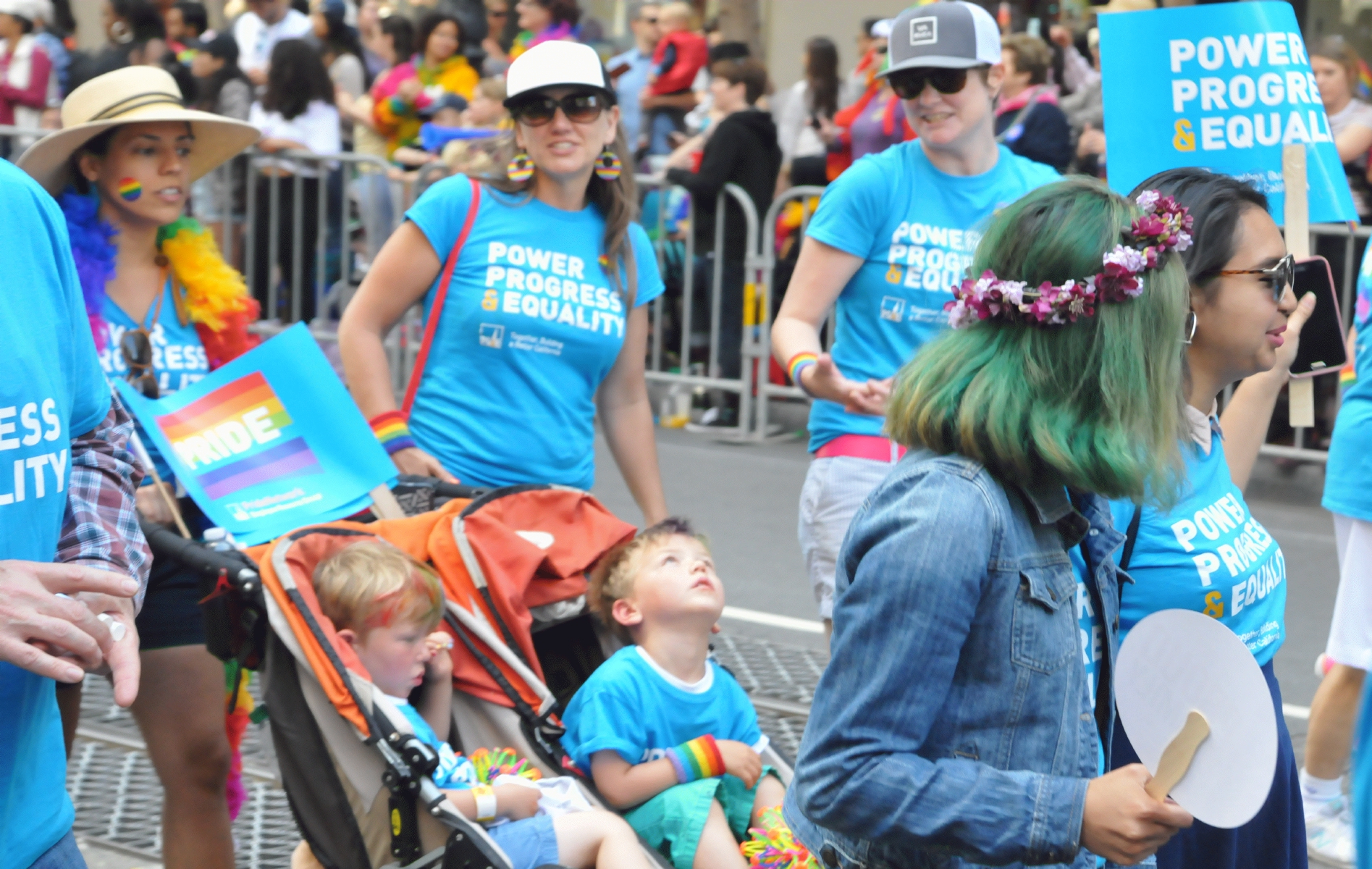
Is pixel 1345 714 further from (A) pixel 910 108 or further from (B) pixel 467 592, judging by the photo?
(B) pixel 467 592

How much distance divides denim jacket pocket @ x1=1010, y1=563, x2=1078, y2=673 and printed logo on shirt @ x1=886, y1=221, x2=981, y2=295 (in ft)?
6.67

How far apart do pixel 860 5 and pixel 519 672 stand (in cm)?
1261

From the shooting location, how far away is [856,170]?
4004 millimetres

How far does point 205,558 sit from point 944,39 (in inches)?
84.0

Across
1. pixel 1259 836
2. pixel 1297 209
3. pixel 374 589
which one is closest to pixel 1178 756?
pixel 1259 836

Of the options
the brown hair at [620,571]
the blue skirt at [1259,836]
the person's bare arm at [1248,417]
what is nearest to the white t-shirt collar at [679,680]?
the brown hair at [620,571]

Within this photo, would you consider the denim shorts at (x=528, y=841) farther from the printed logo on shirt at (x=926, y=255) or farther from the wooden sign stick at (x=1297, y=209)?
the wooden sign stick at (x=1297, y=209)

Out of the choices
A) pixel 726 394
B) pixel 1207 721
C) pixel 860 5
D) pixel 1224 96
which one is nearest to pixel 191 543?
pixel 1207 721

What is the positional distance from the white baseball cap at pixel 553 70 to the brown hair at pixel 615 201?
19cm

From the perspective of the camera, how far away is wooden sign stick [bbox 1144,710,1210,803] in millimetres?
1865

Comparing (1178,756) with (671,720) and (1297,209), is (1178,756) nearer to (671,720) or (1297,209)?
(671,720)

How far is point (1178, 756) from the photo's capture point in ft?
6.16

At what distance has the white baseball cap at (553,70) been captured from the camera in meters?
3.95

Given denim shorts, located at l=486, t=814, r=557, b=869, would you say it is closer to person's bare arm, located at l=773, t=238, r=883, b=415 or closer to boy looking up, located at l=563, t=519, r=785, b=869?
boy looking up, located at l=563, t=519, r=785, b=869
